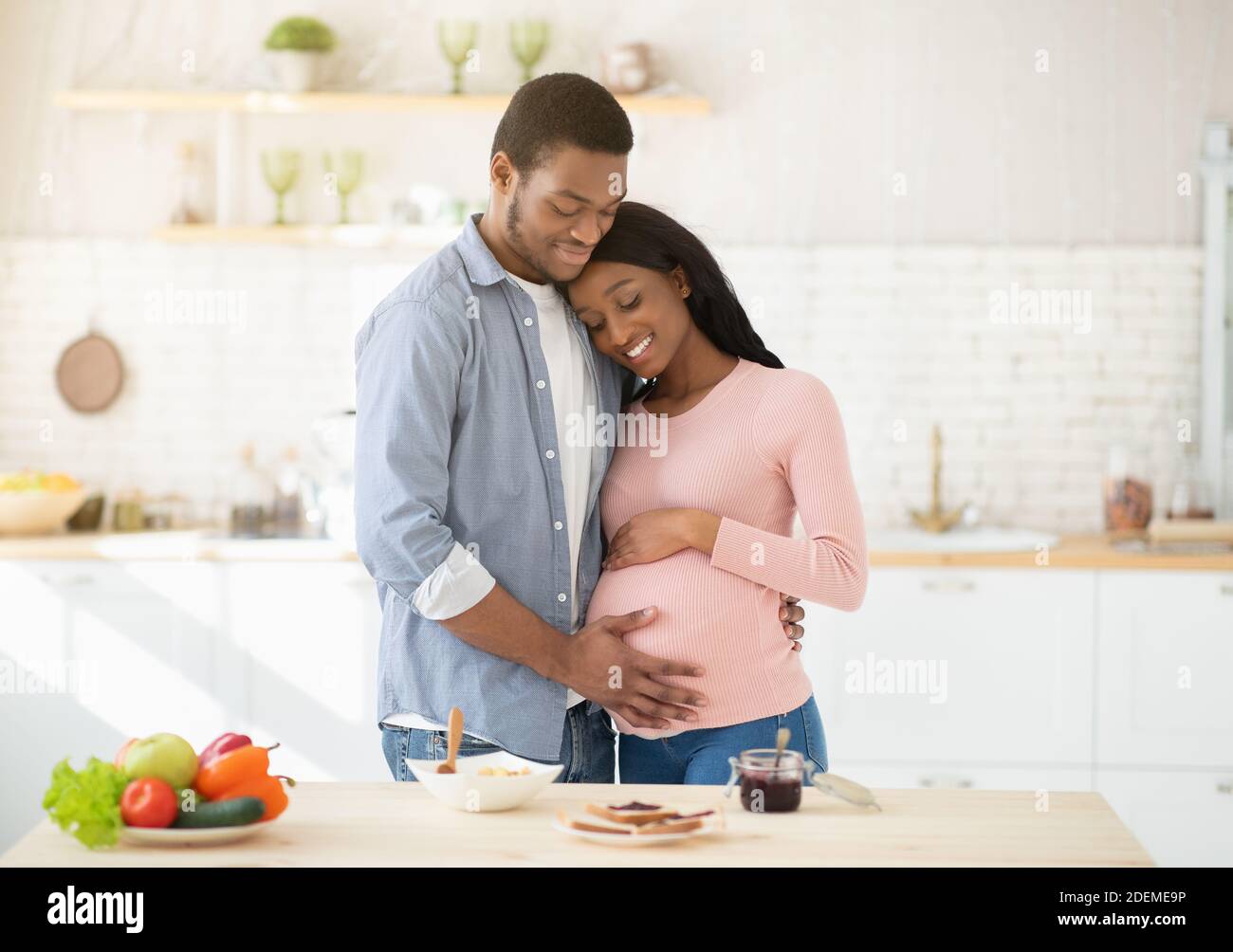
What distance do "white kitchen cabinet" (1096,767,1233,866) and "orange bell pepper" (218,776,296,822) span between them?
2.76m

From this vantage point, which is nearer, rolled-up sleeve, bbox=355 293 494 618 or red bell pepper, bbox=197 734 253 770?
red bell pepper, bbox=197 734 253 770

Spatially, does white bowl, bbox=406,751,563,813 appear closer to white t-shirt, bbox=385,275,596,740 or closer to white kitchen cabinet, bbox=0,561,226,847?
white t-shirt, bbox=385,275,596,740

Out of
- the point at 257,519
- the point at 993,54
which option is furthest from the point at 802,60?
the point at 257,519

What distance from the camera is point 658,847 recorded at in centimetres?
157

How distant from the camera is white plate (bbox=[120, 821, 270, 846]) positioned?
1550mm

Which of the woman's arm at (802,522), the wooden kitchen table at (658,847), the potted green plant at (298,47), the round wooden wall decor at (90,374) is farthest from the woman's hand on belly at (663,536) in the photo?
the round wooden wall decor at (90,374)

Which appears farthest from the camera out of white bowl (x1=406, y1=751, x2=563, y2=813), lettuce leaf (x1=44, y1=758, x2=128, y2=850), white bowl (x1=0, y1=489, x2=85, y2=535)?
white bowl (x1=0, y1=489, x2=85, y2=535)

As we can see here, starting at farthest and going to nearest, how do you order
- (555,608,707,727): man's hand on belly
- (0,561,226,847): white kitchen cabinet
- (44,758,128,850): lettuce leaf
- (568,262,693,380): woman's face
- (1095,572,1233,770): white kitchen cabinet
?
(0,561,226,847): white kitchen cabinet → (1095,572,1233,770): white kitchen cabinet → (568,262,693,380): woman's face → (555,608,707,727): man's hand on belly → (44,758,128,850): lettuce leaf

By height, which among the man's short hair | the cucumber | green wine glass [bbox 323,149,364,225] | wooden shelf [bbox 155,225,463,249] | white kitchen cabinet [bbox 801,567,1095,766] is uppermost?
green wine glass [bbox 323,149,364,225]

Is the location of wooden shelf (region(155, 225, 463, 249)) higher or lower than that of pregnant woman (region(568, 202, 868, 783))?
higher

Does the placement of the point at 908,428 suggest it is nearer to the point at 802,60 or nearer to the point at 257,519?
the point at 802,60

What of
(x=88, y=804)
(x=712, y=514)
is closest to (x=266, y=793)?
(x=88, y=804)

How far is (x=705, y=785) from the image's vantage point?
6.27 ft

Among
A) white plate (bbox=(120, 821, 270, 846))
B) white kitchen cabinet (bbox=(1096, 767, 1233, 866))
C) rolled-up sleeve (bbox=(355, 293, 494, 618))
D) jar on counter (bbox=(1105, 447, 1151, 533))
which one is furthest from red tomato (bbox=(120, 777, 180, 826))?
jar on counter (bbox=(1105, 447, 1151, 533))
